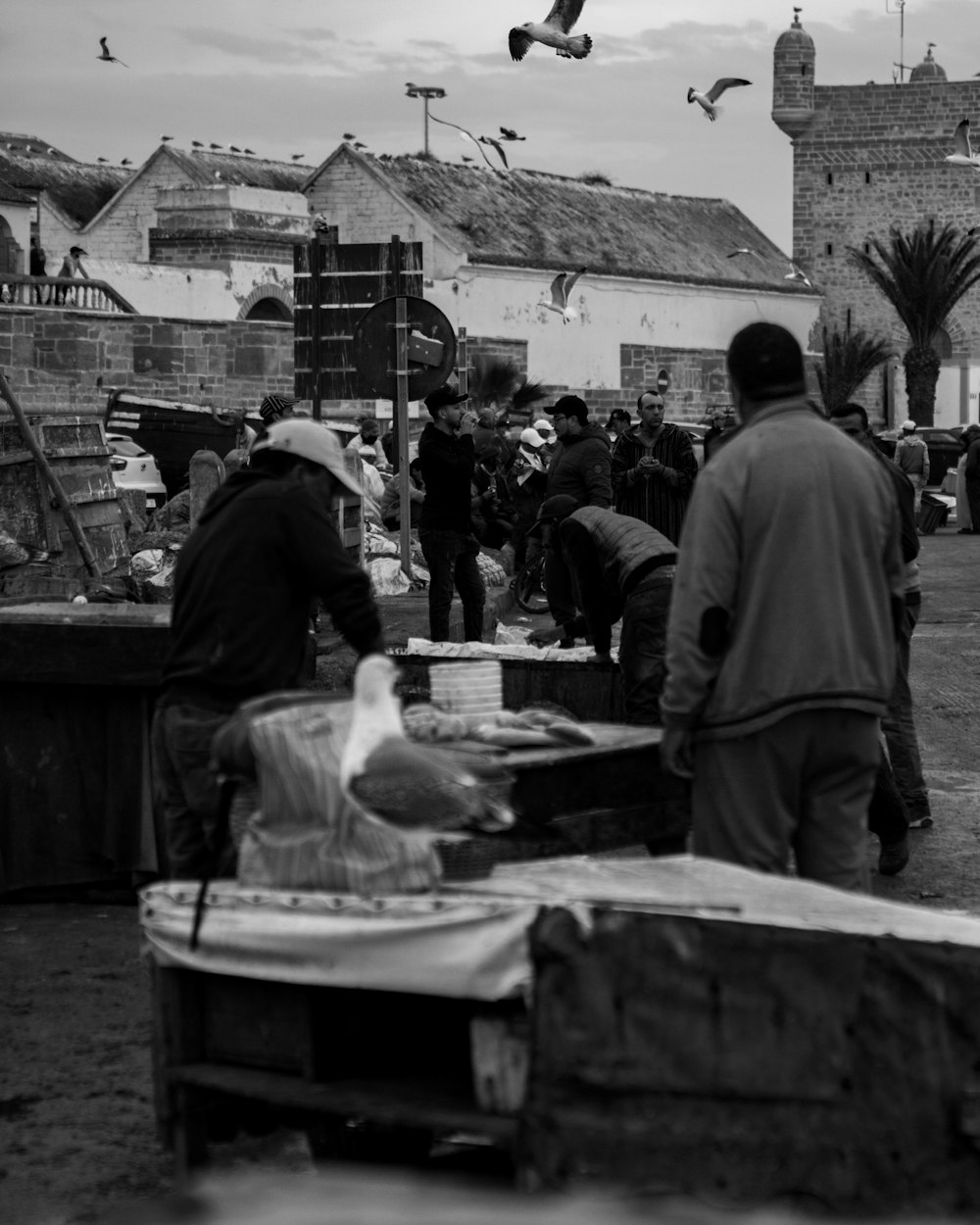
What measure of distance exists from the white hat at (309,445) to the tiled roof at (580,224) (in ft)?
136

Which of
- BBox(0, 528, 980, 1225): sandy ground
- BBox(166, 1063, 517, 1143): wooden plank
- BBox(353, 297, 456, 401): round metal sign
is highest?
BBox(353, 297, 456, 401): round metal sign

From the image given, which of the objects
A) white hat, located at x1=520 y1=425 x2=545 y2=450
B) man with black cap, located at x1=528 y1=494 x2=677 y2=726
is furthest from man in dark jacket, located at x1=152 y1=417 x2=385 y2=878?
white hat, located at x1=520 y1=425 x2=545 y2=450

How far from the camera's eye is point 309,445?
5633 mm

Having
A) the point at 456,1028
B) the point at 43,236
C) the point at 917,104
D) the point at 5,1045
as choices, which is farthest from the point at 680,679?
the point at 917,104

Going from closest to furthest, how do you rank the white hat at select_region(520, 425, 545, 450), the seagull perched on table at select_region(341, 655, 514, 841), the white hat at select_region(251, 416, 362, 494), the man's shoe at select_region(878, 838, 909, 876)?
the seagull perched on table at select_region(341, 655, 514, 841) → the white hat at select_region(251, 416, 362, 494) → the man's shoe at select_region(878, 838, 909, 876) → the white hat at select_region(520, 425, 545, 450)

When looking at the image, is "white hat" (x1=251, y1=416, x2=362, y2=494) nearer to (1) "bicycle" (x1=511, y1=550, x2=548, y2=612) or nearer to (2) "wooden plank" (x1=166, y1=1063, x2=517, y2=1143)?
(2) "wooden plank" (x1=166, y1=1063, x2=517, y2=1143)

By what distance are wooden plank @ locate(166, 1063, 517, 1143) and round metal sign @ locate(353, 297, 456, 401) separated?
444 inches

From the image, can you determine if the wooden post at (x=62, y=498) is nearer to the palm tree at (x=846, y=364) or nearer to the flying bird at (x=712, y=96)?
the flying bird at (x=712, y=96)

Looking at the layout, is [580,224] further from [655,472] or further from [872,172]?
[655,472]

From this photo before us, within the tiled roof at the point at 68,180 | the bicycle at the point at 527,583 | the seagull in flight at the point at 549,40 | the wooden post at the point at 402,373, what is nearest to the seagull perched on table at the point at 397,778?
the wooden post at the point at 402,373

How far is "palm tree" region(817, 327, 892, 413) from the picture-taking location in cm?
6016

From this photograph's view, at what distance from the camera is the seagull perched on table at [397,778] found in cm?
438

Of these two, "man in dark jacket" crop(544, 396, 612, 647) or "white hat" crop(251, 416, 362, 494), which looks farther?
"man in dark jacket" crop(544, 396, 612, 647)

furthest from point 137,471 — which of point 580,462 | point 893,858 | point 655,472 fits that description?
point 893,858
